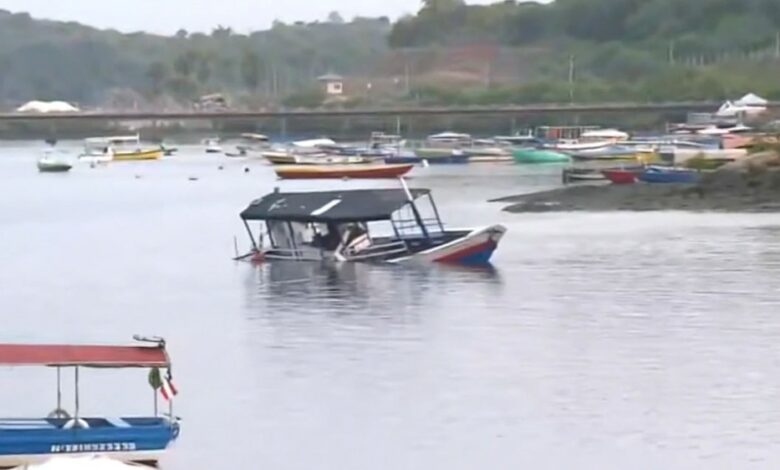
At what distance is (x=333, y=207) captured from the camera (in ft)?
126

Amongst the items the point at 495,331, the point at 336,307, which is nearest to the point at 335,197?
the point at 336,307

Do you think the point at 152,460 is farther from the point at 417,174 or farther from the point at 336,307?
the point at 417,174

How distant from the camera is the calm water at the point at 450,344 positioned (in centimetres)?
2089

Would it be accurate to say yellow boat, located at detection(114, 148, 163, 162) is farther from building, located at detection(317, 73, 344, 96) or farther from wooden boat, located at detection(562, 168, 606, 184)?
building, located at detection(317, 73, 344, 96)

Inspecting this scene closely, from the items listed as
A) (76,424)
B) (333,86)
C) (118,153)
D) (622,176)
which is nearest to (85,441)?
(76,424)

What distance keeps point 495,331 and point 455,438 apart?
8.01m

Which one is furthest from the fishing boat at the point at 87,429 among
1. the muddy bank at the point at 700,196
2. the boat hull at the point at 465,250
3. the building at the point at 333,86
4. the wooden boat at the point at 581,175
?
the building at the point at 333,86

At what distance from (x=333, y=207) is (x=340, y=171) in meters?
43.3

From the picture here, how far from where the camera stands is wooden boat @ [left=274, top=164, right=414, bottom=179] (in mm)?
80875

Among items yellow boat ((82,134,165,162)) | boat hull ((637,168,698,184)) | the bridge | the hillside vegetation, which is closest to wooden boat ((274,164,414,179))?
boat hull ((637,168,698,184))

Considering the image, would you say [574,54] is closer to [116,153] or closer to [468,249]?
[116,153]

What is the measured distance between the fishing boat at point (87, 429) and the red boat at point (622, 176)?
4687 cm

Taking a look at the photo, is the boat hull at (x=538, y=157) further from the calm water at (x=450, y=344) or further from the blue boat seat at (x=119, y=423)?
the blue boat seat at (x=119, y=423)

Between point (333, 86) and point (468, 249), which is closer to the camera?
point (468, 249)
